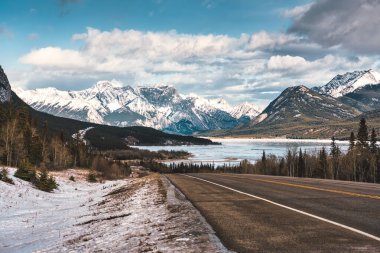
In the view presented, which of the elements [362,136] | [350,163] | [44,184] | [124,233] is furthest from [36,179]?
[362,136]

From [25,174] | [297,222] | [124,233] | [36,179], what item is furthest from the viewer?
[36,179]

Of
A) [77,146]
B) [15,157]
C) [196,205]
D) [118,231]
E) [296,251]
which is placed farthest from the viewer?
[77,146]

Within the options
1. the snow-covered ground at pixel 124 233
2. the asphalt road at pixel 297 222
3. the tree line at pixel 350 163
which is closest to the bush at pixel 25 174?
the snow-covered ground at pixel 124 233

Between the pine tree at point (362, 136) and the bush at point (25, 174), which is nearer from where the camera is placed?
the bush at point (25, 174)

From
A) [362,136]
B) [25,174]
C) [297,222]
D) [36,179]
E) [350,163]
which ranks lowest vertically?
[350,163]

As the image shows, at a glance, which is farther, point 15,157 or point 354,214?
point 15,157

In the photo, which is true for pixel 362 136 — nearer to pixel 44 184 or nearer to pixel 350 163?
pixel 350 163

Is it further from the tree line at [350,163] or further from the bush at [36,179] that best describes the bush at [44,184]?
the tree line at [350,163]

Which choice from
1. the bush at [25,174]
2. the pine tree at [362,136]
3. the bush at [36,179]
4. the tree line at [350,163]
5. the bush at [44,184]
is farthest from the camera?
the pine tree at [362,136]

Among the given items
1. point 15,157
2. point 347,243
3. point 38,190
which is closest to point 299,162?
point 15,157

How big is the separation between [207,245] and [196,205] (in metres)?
8.36

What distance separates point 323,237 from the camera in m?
9.93

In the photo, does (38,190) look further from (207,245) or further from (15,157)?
(15,157)

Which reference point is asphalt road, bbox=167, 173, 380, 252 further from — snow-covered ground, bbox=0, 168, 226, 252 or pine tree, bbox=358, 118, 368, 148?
pine tree, bbox=358, 118, 368, 148
